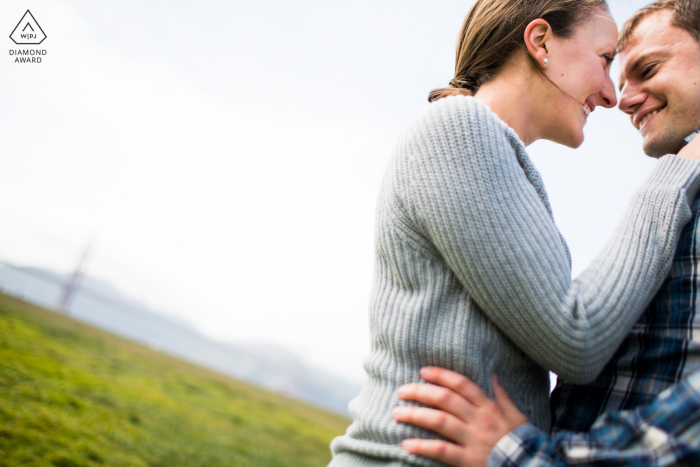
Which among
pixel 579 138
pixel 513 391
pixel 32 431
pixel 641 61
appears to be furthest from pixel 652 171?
pixel 32 431

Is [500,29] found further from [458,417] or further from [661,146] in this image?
[458,417]

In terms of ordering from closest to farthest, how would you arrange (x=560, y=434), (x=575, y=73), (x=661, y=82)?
(x=560, y=434)
(x=575, y=73)
(x=661, y=82)

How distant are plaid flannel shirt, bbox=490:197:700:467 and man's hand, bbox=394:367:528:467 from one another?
0.03 m

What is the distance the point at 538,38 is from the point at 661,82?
746 millimetres

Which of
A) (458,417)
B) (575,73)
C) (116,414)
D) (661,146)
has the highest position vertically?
(661,146)

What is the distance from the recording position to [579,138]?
1.50 meters

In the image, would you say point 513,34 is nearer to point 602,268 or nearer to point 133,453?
point 602,268

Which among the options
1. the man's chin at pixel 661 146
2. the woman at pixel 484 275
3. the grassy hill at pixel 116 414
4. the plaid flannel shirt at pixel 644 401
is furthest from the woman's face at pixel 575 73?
the grassy hill at pixel 116 414

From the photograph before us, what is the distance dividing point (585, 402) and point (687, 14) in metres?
1.63

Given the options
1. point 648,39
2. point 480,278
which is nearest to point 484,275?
point 480,278

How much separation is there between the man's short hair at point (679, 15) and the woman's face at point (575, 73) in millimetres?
569

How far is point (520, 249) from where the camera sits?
3.05ft

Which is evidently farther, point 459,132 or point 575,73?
point 575,73

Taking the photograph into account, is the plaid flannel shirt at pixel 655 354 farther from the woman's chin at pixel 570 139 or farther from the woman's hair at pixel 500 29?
the woman's hair at pixel 500 29
